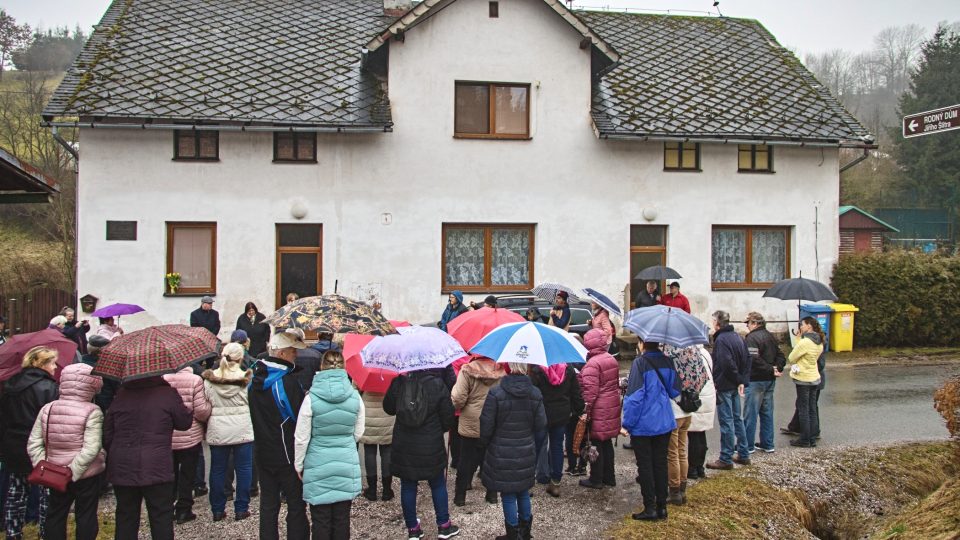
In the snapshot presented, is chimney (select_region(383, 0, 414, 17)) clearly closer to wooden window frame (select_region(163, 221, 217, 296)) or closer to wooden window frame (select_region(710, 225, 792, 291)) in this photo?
wooden window frame (select_region(163, 221, 217, 296))

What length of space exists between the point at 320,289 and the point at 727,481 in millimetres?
10628

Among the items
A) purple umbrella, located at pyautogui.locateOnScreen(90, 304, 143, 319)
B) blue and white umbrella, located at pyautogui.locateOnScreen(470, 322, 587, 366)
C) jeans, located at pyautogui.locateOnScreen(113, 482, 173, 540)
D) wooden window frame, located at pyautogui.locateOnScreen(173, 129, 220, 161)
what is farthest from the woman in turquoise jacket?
wooden window frame, located at pyautogui.locateOnScreen(173, 129, 220, 161)

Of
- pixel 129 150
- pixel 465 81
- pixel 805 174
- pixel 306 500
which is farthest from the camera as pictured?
pixel 805 174

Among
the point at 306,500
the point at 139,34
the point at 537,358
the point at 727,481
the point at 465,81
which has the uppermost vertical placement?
the point at 139,34

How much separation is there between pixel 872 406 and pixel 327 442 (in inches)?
386

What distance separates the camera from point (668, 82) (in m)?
19.0

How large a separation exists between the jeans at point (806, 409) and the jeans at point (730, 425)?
1.20 m

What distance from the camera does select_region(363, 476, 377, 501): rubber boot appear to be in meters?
7.60

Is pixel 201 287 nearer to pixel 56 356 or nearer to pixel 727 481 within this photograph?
pixel 56 356

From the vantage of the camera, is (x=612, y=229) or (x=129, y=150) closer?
(x=129, y=150)

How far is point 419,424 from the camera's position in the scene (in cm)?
618

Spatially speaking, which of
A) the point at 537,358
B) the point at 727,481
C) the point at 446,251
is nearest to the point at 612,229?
the point at 446,251

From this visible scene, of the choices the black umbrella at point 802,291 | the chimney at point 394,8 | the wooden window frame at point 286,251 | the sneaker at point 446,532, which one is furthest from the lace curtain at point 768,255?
the sneaker at point 446,532

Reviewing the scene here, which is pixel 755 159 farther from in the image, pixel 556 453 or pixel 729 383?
pixel 556 453
